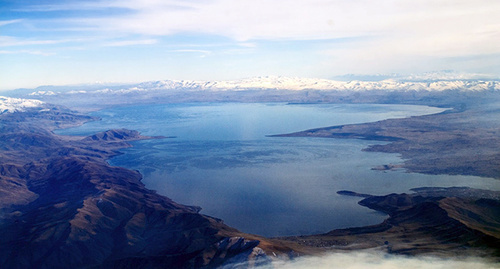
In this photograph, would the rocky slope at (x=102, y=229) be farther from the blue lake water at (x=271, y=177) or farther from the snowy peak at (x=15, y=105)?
the snowy peak at (x=15, y=105)

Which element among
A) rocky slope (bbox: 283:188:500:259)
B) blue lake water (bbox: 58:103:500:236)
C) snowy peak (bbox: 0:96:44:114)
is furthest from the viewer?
snowy peak (bbox: 0:96:44:114)

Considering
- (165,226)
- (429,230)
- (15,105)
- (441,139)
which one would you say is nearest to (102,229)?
(165,226)

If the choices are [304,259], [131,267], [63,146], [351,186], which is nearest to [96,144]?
[63,146]

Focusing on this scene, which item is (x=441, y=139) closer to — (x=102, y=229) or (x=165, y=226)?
(x=165, y=226)

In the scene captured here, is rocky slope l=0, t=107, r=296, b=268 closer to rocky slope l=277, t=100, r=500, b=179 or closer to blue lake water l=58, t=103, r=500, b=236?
blue lake water l=58, t=103, r=500, b=236

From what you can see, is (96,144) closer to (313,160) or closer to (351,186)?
(313,160)

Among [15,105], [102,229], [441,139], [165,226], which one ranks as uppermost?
[15,105]

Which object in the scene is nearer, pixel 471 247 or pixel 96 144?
pixel 471 247

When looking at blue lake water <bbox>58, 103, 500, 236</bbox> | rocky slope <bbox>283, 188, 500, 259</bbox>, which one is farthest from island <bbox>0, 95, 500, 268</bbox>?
blue lake water <bbox>58, 103, 500, 236</bbox>

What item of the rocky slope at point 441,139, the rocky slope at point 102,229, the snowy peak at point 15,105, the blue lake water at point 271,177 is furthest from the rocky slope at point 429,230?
the snowy peak at point 15,105
